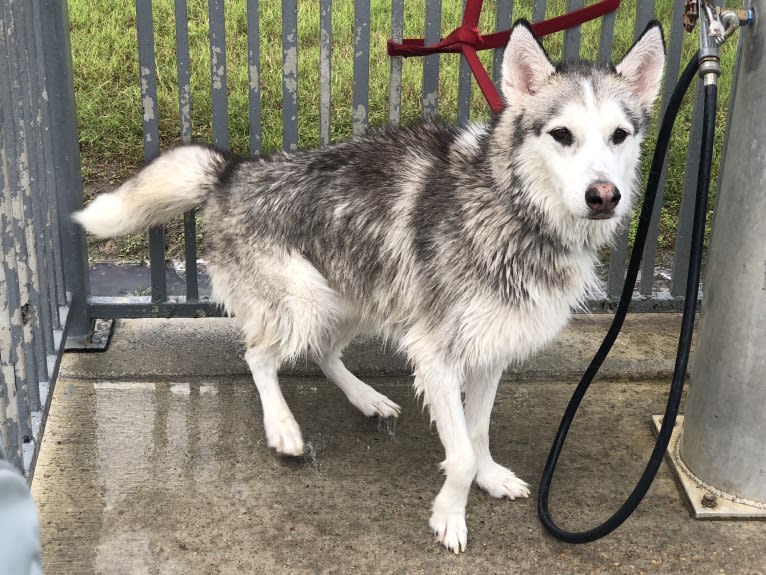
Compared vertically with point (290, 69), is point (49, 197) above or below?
below

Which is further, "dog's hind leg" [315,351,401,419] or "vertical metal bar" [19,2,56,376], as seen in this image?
"dog's hind leg" [315,351,401,419]

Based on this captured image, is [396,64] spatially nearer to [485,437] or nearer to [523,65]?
[523,65]

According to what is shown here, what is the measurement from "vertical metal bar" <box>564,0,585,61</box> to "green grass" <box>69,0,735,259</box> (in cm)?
202

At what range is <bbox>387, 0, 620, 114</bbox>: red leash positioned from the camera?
3.29 m

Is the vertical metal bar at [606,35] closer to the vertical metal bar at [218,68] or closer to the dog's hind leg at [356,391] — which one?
the vertical metal bar at [218,68]

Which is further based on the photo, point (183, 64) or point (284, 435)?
point (183, 64)

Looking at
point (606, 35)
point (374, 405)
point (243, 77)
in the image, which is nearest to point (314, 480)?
point (374, 405)

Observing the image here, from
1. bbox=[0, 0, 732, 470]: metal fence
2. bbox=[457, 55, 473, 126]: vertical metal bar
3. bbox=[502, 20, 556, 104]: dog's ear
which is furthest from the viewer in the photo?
bbox=[457, 55, 473, 126]: vertical metal bar

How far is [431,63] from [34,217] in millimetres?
1750

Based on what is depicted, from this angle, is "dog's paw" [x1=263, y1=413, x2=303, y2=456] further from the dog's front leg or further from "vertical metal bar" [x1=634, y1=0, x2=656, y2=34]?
"vertical metal bar" [x1=634, y1=0, x2=656, y2=34]

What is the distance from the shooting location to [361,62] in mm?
3771

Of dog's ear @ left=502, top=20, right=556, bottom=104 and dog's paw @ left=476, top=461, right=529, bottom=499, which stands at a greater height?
dog's ear @ left=502, top=20, right=556, bottom=104

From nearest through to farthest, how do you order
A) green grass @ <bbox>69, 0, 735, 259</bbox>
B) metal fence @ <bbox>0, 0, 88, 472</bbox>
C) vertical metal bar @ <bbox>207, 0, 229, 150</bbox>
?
metal fence @ <bbox>0, 0, 88, 472</bbox> < vertical metal bar @ <bbox>207, 0, 229, 150</bbox> < green grass @ <bbox>69, 0, 735, 259</bbox>

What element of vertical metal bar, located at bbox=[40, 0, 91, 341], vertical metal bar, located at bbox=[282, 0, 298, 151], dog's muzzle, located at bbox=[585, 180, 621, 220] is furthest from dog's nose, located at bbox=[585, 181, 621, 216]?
vertical metal bar, located at bbox=[40, 0, 91, 341]
